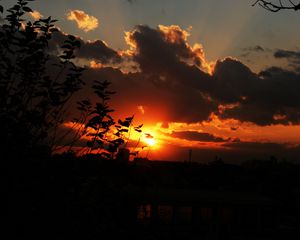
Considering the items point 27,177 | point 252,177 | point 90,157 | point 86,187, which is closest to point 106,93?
point 90,157

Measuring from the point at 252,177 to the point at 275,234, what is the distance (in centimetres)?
1235

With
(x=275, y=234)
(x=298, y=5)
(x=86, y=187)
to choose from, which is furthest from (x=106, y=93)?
(x=275, y=234)

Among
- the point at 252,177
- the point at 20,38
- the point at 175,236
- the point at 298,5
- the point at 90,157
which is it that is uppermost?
the point at 252,177

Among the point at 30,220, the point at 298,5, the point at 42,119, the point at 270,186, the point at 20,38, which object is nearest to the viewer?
the point at 298,5

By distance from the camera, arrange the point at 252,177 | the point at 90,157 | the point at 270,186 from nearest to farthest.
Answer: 1. the point at 90,157
2. the point at 270,186
3. the point at 252,177

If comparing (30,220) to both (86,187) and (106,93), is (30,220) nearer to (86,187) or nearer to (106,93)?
(86,187)

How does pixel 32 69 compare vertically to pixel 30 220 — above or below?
above

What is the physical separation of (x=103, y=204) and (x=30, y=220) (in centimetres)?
185

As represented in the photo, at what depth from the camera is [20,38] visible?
20.4ft

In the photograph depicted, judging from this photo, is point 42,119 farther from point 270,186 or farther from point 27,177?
point 270,186

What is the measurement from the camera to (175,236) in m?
24.3

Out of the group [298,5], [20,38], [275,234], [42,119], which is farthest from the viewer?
[275,234]

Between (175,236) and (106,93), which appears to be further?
(175,236)

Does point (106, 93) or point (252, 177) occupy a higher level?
point (252, 177)
